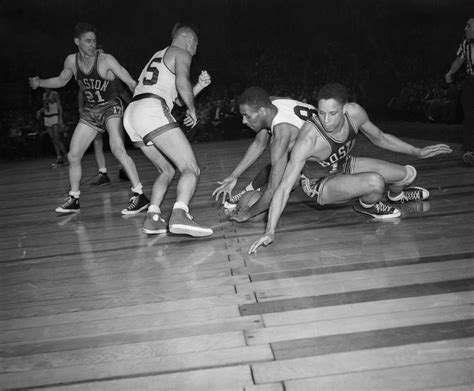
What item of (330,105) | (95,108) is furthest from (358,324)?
(95,108)

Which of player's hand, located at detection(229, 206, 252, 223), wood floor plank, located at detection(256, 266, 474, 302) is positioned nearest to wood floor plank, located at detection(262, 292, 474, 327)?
wood floor plank, located at detection(256, 266, 474, 302)

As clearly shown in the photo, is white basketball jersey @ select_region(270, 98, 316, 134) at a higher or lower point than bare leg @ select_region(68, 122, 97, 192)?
higher

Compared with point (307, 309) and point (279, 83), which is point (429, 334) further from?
point (279, 83)

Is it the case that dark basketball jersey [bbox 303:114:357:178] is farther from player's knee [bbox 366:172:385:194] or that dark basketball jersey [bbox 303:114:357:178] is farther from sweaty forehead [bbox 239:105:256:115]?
A: sweaty forehead [bbox 239:105:256:115]

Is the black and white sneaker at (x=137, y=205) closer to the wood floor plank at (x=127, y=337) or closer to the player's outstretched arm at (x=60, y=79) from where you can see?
the player's outstretched arm at (x=60, y=79)

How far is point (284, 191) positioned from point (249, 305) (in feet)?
2.86

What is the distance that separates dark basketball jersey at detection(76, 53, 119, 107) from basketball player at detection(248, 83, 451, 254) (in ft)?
6.38

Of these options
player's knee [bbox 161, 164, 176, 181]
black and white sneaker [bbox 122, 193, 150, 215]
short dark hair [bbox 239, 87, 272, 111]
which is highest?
short dark hair [bbox 239, 87, 272, 111]

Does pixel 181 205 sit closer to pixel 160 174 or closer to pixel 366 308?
pixel 160 174

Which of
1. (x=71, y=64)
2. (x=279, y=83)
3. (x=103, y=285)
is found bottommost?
(x=279, y=83)

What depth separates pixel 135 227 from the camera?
400cm

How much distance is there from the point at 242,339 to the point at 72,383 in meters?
0.55

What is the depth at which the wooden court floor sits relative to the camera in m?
1.70

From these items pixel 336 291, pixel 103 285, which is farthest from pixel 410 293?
pixel 103 285
